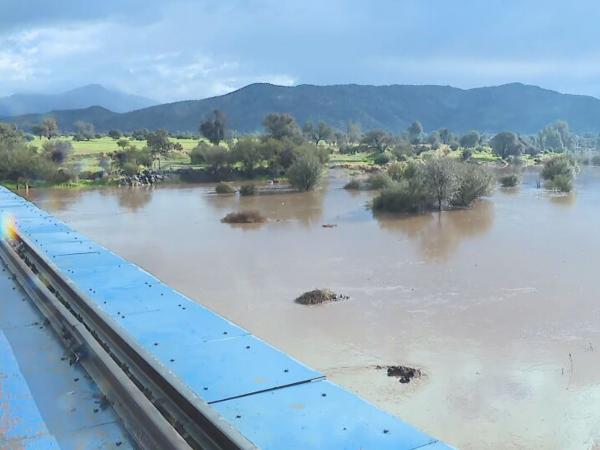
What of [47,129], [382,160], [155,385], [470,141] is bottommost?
[382,160]

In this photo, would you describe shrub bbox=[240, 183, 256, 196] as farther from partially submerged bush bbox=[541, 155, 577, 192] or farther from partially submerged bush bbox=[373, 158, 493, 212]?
partially submerged bush bbox=[541, 155, 577, 192]

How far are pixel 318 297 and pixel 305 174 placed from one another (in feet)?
97.0

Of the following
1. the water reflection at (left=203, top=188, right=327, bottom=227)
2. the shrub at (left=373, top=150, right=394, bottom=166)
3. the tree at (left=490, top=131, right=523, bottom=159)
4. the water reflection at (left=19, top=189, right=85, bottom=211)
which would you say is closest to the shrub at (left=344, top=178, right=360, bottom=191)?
the water reflection at (left=203, top=188, right=327, bottom=227)

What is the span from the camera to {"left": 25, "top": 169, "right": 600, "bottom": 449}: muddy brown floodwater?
8.98 metres

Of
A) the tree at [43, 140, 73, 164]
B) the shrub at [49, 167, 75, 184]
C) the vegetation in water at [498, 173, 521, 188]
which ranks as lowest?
the vegetation in water at [498, 173, 521, 188]

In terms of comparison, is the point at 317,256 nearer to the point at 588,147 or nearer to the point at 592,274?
the point at 592,274

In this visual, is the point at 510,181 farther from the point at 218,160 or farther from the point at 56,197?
the point at 56,197

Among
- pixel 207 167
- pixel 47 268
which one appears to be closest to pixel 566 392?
pixel 47 268

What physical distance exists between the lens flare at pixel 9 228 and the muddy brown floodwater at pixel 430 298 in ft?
16.1

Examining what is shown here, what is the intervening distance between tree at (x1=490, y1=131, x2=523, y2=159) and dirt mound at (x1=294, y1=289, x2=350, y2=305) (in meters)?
70.0

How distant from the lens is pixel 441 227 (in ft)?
88.4

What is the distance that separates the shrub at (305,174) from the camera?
43656 millimetres

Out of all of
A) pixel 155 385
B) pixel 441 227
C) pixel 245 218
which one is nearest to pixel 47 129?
pixel 245 218

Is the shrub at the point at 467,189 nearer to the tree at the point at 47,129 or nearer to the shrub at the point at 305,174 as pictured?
the shrub at the point at 305,174
